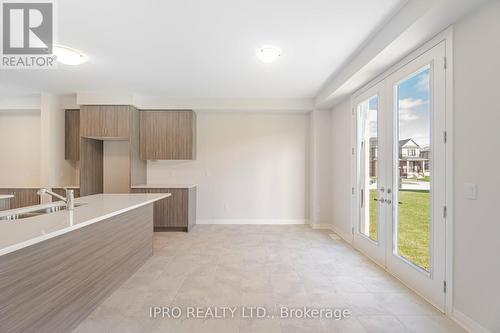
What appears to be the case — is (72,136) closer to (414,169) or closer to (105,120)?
(105,120)

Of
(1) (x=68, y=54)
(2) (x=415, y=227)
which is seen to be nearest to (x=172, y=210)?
(1) (x=68, y=54)

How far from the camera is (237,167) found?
5383mm

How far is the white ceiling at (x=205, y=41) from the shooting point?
2.14 m

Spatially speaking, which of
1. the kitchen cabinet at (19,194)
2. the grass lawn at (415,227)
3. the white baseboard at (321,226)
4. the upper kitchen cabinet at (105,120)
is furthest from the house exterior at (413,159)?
the kitchen cabinet at (19,194)

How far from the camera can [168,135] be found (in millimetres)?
4973

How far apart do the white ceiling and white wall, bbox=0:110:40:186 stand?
1.16m

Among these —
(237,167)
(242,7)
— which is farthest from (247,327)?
(237,167)

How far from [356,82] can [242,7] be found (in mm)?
2087

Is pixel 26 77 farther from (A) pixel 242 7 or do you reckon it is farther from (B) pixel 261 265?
(B) pixel 261 265

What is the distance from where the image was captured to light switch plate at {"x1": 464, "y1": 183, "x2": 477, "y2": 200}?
1.80 meters

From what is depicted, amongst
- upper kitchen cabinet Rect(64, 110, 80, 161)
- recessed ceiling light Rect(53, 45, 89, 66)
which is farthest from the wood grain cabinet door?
recessed ceiling light Rect(53, 45, 89, 66)

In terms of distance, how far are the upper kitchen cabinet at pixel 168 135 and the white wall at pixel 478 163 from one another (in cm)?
431

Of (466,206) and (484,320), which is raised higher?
(466,206)

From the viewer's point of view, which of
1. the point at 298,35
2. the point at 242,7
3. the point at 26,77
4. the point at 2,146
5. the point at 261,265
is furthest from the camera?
the point at 2,146
